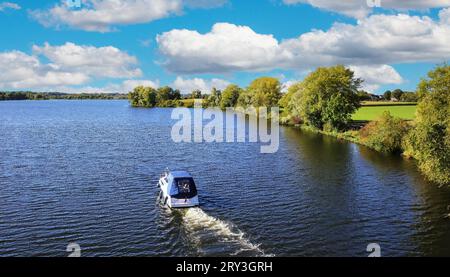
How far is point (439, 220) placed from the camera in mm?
36812

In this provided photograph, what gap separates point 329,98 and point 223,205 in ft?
220

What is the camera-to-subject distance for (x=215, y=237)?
32.0m

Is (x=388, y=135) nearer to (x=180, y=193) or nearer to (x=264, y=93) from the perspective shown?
(x=180, y=193)

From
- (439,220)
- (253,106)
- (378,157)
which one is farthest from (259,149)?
(253,106)

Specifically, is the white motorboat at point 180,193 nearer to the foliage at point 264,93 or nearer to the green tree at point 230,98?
the foliage at point 264,93

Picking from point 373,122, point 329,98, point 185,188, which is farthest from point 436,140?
point 329,98

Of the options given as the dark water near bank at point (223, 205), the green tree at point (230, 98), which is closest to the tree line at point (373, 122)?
the dark water near bank at point (223, 205)

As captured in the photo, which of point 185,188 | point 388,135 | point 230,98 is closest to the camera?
point 185,188

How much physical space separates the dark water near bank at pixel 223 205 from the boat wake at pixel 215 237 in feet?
0.26

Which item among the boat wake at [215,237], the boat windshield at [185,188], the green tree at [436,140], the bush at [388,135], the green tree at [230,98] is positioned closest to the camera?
the boat wake at [215,237]

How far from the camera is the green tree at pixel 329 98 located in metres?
95.5

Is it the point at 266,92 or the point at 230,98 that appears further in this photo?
the point at 230,98
